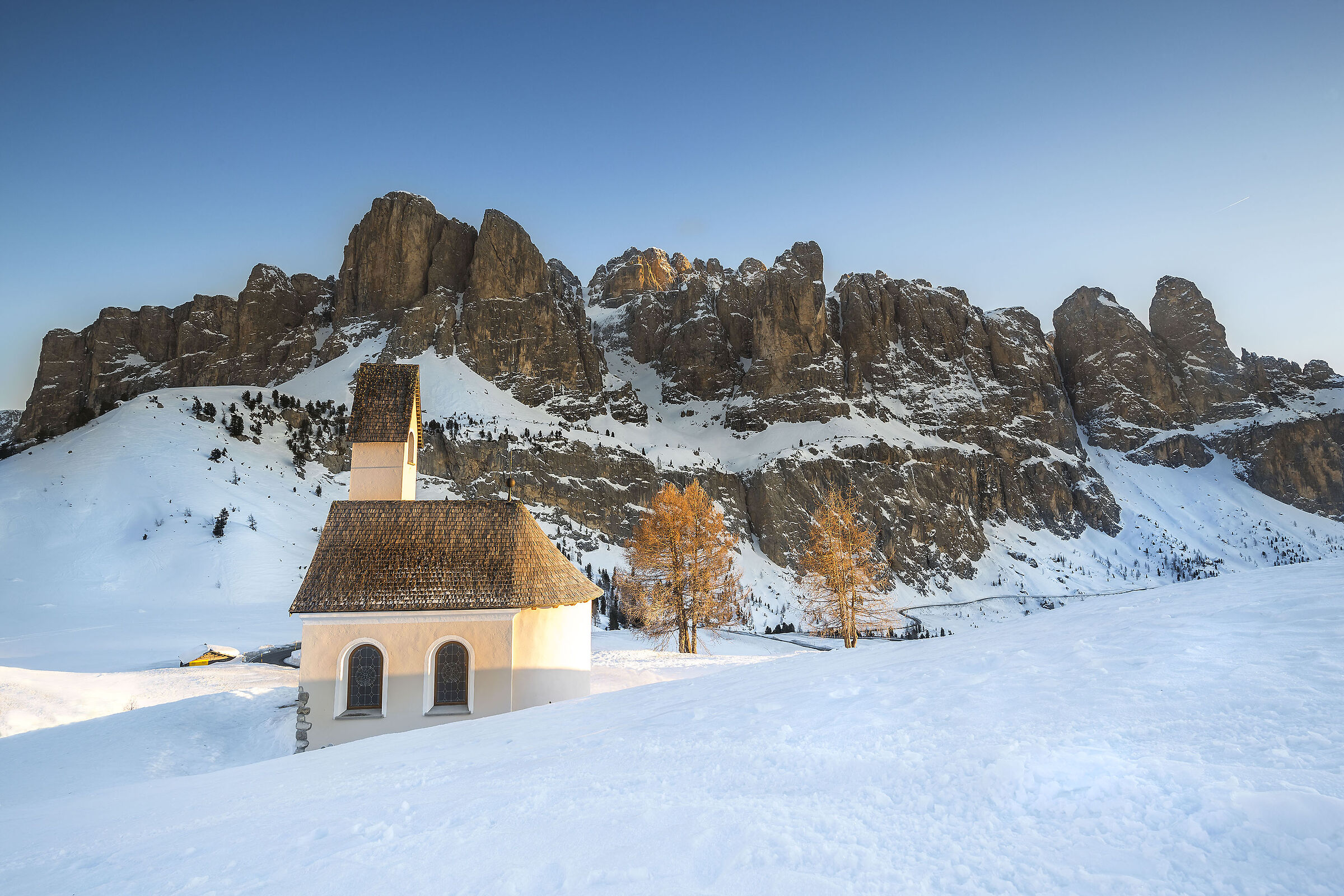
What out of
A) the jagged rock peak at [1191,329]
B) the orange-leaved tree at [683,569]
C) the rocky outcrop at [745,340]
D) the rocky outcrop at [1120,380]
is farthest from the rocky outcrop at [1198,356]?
the orange-leaved tree at [683,569]

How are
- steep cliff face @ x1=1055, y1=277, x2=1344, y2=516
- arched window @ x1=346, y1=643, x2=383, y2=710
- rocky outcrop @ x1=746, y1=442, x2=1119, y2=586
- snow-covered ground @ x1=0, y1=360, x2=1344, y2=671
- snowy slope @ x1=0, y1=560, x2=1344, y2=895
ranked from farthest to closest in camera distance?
1. steep cliff face @ x1=1055, y1=277, x2=1344, y2=516
2. rocky outcrop @ x1=746, y1=442, x2=1119, y2=586
3. snow-covered ground @ x1=0, y1=360, x2=1344, y2=671
4. arched window @ x1=346, y1=643, x2=383, y2=710
5. snowy slope @ x1=0, y1=560, x2=1344, y2=895

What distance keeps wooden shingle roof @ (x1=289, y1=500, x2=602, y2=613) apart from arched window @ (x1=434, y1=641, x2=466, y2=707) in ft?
3.77

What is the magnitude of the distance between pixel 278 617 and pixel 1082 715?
4457cm

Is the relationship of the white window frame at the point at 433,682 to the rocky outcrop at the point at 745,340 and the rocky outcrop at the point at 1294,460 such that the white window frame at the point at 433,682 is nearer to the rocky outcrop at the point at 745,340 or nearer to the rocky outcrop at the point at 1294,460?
the rocky outcrop at the point at 745,340

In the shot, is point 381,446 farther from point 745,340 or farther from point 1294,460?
point 1294,460

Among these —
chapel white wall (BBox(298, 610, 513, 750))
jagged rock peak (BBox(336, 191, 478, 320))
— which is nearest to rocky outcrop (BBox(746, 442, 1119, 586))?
jagged rock peak (BBox(336, 191, 478, 320))

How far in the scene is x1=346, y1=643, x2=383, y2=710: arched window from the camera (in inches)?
653

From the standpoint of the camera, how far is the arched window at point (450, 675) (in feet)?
55.5

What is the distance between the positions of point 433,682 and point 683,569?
1498 centimetres

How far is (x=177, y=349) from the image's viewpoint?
5536 inches

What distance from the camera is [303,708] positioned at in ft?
53.0

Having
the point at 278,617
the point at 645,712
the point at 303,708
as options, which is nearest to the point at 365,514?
the point at 303,708

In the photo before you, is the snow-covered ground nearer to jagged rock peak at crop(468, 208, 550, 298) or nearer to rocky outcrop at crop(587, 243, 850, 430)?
rocky outcrop at crop(587, 243, 850, 430)

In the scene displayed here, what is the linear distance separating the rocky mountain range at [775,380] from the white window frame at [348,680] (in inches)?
3444
